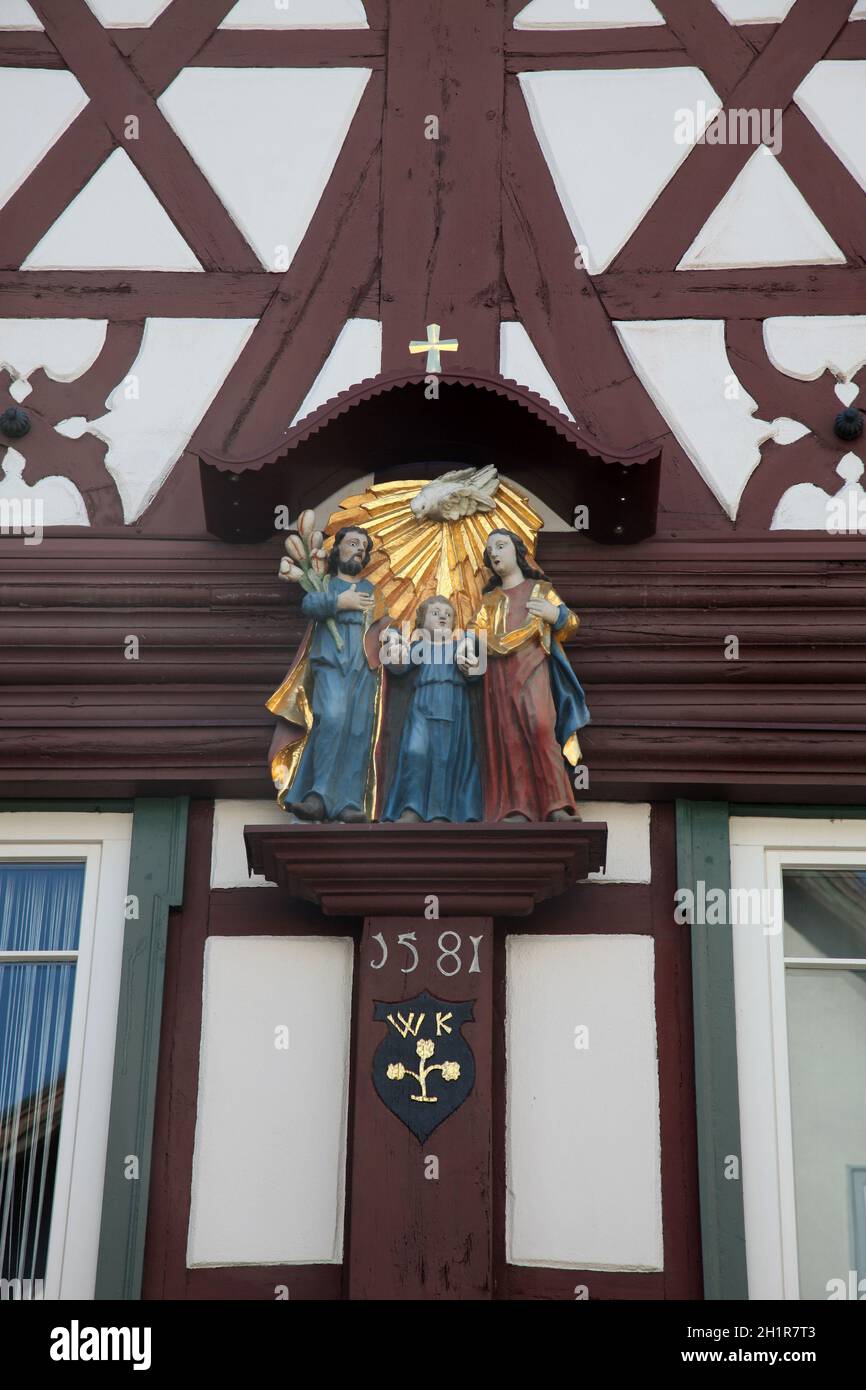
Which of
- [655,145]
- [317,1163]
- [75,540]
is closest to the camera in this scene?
[317,1163]

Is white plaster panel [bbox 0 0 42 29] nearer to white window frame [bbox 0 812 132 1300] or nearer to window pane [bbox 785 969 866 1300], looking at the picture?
white window frame [bbox 0 812 132 1300]

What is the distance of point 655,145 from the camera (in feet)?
24.6

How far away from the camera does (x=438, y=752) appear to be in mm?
6418

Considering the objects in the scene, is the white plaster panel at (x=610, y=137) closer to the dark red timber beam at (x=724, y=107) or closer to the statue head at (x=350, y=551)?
the dark red timber beam at (x=724, y=107)

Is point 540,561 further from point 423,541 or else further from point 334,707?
point 334,707

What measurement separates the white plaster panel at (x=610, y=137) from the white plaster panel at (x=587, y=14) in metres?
0.19

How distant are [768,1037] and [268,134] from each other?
3459 millimetres

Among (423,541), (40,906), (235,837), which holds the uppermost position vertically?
(423,541)

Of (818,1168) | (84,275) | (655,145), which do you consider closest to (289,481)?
(84,275)

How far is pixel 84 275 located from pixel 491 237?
1344 mm

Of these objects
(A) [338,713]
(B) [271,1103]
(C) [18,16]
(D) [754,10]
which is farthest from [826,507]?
(C) [18,16]

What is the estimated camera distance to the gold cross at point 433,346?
7.00m
